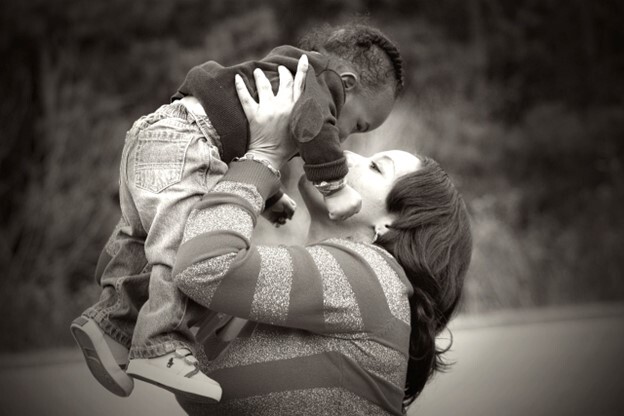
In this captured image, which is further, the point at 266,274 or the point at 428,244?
the point at 428,244

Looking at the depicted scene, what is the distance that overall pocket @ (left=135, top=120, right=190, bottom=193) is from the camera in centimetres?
160

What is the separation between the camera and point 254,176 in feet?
5.25

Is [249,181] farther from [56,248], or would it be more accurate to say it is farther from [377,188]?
[56,248]

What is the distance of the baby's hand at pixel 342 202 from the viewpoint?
1.74 m

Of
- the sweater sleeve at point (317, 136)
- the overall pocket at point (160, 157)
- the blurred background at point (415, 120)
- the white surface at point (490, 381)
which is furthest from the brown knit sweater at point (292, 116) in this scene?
the blurred background at point (415, 120)

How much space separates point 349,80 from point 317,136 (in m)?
0.39

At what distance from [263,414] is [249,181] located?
0.51 m

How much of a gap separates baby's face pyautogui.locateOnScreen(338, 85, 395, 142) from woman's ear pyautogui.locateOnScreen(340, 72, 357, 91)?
0.01 meters

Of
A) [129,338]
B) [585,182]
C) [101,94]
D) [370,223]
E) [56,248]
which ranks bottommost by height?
[585,182]

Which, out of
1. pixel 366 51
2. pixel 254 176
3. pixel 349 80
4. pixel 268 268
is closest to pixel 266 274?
pixel 268 268

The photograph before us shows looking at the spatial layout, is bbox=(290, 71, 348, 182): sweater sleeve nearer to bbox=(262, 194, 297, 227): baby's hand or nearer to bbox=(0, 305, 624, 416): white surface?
bbox=(262, 194, 297, 227): baby's hand

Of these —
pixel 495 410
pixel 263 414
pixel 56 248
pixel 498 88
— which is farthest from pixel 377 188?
pixel 498 88

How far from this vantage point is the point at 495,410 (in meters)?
3.80

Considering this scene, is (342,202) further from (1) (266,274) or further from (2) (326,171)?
(1) (266,274)
